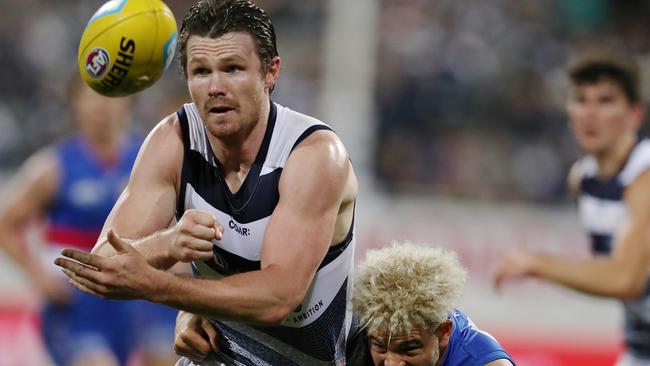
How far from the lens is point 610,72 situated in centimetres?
661

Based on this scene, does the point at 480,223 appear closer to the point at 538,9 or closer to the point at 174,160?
the point at 538,9

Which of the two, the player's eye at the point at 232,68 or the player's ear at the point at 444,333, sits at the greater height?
the player's eye at the point at 232,68

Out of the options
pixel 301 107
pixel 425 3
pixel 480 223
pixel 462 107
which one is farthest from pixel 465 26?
pixel 480 223

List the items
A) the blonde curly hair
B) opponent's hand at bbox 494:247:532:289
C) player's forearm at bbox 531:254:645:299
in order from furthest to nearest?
1. player's forearm at bbox 531:254:645:299
2. opponent's hand at bbox 494:247:532:289
3. the blonde curly hair

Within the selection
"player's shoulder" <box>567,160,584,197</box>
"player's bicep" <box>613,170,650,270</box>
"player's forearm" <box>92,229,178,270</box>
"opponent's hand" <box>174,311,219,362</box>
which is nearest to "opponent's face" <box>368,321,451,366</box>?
"opponent's hand" <box>174,311,219,362</box>

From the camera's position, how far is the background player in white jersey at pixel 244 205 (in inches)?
142

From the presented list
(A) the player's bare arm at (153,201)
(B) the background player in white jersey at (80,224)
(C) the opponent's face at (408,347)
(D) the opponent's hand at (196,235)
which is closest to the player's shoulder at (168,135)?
(A) the player's bare arm at (153,201)

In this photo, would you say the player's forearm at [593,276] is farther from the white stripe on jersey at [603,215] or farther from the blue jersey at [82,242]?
the blue jersey at [82,242]

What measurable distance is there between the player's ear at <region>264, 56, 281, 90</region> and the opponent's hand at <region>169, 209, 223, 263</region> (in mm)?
776

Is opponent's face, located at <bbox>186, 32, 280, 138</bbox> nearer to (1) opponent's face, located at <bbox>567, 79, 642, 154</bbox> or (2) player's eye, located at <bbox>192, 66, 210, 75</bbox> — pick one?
(2) player's eye, located at <bbox>192, 66, 210, 75</bbox>

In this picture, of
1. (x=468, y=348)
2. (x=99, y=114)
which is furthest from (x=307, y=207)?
(x=99, y=114)

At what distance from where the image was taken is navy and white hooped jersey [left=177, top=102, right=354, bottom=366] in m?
4.09

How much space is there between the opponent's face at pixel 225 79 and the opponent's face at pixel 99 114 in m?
4.13

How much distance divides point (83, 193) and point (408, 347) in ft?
14.6
